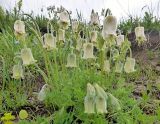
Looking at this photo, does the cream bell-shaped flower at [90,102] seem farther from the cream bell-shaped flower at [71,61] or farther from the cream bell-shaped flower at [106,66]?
the cream bell-shaped flower at [106,66]

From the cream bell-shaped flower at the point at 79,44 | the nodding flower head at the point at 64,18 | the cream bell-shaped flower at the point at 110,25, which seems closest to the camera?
the cream bell-shaped flower at the point at 110,25

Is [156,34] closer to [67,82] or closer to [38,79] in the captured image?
[38,79]

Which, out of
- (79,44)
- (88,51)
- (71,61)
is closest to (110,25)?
(88,51)

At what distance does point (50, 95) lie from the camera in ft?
10.1

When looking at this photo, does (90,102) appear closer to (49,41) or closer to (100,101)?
(100,101)

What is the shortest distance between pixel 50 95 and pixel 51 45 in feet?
1.12

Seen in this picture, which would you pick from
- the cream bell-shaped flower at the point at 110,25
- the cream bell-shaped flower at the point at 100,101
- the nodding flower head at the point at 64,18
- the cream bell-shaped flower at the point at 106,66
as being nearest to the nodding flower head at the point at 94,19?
the nodding flower head at the point at 64,18

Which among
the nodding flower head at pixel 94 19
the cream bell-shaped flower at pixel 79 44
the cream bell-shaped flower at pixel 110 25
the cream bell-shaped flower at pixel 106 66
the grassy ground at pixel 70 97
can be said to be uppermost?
A: the nodding flower head at pixel 94 19

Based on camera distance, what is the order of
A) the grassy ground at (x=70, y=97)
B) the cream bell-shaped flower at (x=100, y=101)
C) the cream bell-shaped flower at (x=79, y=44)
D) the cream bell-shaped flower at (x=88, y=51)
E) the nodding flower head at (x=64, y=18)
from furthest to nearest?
the cream bell-shaped flower at (x=79, y=44) < the nodding flower head at (x=64, y=18) < the cream bell-shaped flower at (x=88, y=51) < the grassy ground at (x=70, y=97) < the cream bell-shaped flower at (x=100, y=101)

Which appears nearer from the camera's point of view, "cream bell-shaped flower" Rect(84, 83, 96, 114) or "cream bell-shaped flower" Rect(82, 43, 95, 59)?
"cream bell-shaped flower" Rect(84, 83, 96, 114)

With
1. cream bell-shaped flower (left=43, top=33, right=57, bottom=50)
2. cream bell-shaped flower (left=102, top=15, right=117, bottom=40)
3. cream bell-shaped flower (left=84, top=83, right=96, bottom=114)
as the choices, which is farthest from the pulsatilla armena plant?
cream bell-shaped flower (left=84, top=83, right=96, bottom=114)

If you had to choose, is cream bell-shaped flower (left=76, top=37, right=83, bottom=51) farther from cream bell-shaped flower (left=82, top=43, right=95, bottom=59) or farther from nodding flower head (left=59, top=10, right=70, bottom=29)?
cream bell-shaped flower (left=82, top=43, right=95, bottom=59)

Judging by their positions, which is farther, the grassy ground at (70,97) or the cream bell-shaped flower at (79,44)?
the cream bell-shaped flower at (79,44)

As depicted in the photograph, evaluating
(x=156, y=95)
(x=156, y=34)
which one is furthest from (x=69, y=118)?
(x=156, y=34)
